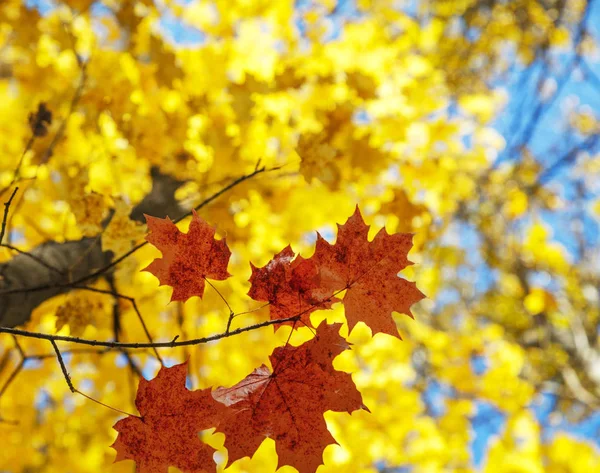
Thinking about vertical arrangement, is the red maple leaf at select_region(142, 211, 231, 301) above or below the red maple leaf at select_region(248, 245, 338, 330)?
above

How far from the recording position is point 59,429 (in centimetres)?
330

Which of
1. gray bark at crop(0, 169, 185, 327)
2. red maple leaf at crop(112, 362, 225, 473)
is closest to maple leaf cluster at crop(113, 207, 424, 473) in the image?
red maple leaf at crop(112, 362, 225, 473)

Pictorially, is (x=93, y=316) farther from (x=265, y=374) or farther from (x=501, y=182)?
(x=501, y=182)

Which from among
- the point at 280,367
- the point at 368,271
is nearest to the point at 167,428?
the point at 280,367

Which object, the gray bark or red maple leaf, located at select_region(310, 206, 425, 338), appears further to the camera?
the gray bark

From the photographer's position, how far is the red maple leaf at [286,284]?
84 centimetres

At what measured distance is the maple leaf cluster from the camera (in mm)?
826

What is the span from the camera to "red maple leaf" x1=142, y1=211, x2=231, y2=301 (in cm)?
84

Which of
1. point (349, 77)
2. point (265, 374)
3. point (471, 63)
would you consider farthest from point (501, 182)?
point (265, 374)

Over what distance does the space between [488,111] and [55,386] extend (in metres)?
4.23

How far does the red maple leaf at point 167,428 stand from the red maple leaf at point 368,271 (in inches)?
11.2

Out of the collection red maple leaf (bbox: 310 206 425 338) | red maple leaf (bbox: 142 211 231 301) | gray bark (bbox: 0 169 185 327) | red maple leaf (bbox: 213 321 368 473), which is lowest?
red maple leaf (bbox: 213 321 368 473)

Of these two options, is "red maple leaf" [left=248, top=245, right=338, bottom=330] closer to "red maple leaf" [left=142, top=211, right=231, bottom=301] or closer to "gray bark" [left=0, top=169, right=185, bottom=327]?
"red maple leaf" [left=142, top=211, right=231, bottom=301]

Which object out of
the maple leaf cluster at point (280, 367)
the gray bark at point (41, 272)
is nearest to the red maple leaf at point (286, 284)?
the maple leaf cluster at point (280, 367)
